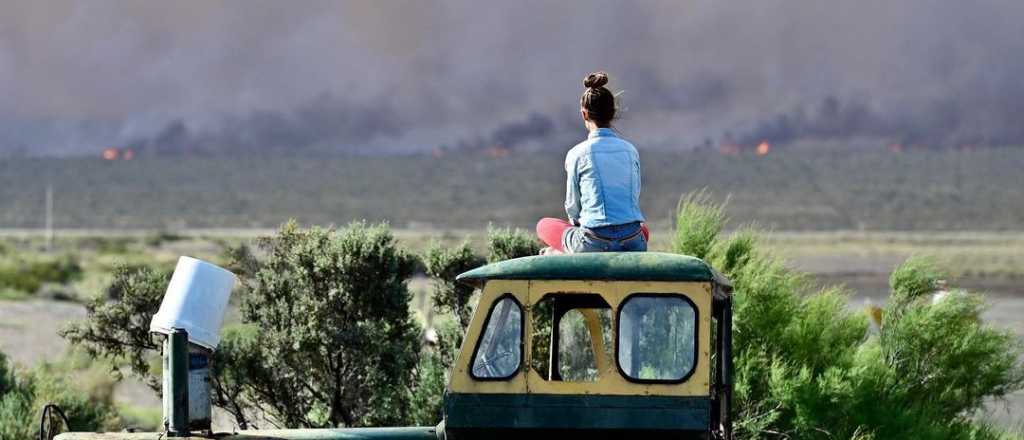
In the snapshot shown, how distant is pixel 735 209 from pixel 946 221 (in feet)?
43.4

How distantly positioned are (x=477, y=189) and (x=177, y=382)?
4713 inches

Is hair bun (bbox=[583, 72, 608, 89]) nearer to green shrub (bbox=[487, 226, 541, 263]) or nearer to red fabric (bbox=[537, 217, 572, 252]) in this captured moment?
red fabric (bbox=[537, 217, 572, 252])

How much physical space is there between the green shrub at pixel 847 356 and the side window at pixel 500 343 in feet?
11.8

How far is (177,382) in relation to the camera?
770cm

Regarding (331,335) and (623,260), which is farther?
(331,335)

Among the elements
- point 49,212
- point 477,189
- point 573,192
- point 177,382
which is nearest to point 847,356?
point 573,192

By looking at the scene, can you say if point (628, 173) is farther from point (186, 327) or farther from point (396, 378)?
point (396, 378)

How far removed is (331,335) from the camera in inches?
440

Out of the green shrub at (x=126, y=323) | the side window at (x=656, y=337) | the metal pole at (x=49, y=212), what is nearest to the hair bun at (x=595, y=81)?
the side window at (x=656, y=337)

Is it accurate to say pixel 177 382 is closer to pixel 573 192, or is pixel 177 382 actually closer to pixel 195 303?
pixel 195 303

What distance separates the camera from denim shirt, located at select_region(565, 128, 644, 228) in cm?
758

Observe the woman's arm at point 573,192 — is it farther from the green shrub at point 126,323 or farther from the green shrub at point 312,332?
the green shrub at point 126,323

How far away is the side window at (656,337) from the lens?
22.7 ft

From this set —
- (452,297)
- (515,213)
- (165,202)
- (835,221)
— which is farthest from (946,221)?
(452,297)
